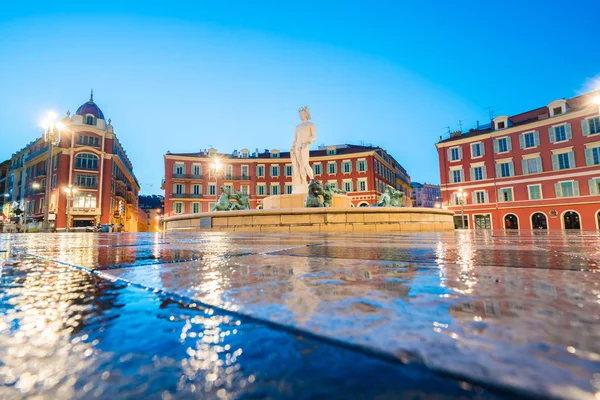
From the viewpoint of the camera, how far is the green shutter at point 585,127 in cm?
2441

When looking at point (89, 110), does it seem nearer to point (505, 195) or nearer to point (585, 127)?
point (505, 195)

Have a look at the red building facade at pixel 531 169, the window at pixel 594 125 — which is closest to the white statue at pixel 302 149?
the red building facade at pixel 531 169

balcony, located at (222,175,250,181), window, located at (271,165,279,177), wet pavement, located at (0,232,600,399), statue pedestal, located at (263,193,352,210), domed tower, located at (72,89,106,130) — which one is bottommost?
wet pavement, located at (0,232,600,399)

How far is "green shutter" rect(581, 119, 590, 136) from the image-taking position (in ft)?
80.1

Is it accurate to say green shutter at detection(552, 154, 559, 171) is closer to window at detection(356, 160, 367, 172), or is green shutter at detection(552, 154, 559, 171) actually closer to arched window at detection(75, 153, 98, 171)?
window at detection(356, 160, 367, 172)

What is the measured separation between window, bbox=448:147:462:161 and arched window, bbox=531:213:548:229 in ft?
27.1

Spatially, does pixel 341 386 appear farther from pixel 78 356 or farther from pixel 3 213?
pixel 3 213

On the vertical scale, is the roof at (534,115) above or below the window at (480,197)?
above

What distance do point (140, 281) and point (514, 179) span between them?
33065mm

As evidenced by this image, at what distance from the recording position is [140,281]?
34.0 inches

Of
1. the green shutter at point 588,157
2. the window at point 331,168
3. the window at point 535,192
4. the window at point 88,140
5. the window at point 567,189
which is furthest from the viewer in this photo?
the window at point 331,168

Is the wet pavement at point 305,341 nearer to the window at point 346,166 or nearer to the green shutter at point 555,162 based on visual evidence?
the green shutter at point 555,162

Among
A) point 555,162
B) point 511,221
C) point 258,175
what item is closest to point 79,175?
point 258,175

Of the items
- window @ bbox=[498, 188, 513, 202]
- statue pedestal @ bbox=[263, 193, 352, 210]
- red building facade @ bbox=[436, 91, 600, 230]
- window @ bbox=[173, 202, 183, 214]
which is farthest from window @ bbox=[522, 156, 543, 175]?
window @ bbox=[173, 202, 183, 214]
